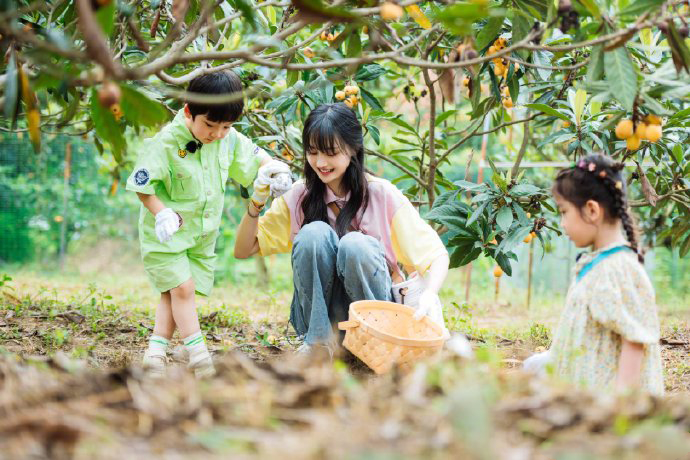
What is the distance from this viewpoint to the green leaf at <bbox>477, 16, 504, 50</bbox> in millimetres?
2205

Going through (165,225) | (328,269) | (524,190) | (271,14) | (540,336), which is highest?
(271,14)

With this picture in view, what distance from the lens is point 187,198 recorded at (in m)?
2.58

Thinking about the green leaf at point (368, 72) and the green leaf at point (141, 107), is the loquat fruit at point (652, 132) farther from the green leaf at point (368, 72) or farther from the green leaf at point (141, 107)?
the green leaf at point (368, 72)

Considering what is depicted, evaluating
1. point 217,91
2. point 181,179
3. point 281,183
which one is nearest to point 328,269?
point 281,183

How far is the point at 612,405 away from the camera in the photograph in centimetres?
120

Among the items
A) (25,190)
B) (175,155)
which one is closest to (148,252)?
(175,155)

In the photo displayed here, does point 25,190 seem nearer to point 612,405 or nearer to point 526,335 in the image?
point 526,335

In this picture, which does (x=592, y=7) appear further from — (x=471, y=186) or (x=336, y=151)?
(x=471, y=186)

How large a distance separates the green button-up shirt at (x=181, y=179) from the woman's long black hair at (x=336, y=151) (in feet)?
1.09

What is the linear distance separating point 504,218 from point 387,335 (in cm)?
87

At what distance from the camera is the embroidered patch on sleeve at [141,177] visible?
2.42m

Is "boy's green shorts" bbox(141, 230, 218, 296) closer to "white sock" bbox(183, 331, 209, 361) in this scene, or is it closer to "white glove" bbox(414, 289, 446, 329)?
"white sock" bbox(183, 331, 209, 361)

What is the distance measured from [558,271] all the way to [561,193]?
5.48m

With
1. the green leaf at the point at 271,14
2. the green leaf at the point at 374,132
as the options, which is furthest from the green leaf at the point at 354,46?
the green leaf at the point at 271,14
